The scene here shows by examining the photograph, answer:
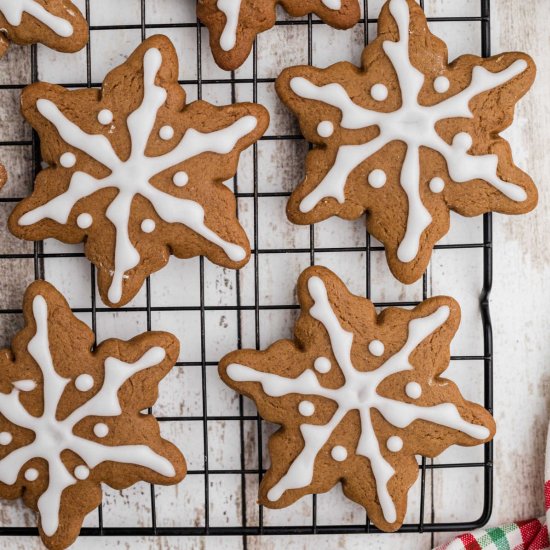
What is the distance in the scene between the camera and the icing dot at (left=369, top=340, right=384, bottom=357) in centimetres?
105

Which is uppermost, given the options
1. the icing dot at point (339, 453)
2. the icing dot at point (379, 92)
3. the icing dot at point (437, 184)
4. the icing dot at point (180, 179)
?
the icing dot at point (379, 92)

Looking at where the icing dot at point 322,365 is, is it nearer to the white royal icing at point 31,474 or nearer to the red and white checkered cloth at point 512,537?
the red and white checkered cloth at point 512,537

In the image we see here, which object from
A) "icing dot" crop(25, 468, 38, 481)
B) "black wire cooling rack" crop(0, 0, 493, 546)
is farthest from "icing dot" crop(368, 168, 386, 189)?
"icing dot" crop(25, 468, 38, 481)

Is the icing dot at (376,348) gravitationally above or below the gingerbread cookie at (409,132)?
below

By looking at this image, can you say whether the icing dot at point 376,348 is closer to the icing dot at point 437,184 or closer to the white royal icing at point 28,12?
the icing dot at point 437,184

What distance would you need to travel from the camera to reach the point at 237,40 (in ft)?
3.42

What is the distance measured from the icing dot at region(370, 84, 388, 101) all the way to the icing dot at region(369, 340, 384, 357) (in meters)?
0.37

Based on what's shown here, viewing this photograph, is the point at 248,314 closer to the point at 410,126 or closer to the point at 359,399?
the point at 359,399

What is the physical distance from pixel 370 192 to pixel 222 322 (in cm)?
32

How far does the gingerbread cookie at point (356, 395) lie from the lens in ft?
3.46

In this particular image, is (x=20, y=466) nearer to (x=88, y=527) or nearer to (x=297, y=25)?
(x=88, y=527)

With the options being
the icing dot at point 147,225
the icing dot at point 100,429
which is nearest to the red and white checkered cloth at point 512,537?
the icing dot at point 100,429

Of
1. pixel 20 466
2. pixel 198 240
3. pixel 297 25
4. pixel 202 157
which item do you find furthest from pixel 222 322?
pixel 297 25

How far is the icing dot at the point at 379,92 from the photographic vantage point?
1041 millimetres
